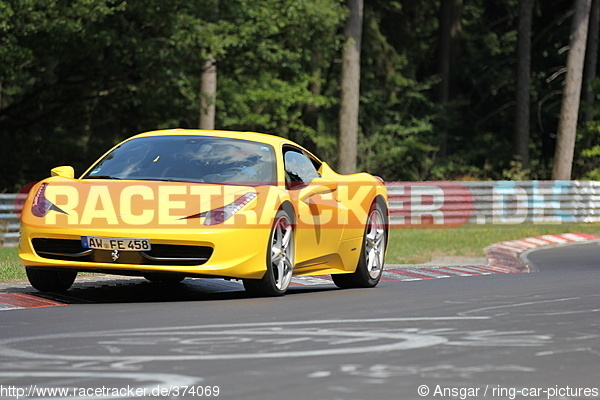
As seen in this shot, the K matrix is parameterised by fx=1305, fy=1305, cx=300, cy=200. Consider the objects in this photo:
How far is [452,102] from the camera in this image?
57.4 meters

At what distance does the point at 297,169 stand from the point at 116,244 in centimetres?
249

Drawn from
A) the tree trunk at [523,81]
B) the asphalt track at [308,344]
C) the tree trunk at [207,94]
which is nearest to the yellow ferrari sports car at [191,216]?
the asphalt track at [308,344]

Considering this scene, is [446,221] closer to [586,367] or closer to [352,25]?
[352,25]

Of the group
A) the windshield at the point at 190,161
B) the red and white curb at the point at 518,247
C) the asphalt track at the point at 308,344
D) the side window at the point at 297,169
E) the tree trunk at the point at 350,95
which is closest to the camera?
the asphalt track at the point at 308,344

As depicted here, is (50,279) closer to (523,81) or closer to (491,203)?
(491,203)

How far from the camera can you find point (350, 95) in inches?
1608

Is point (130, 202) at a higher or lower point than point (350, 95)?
lower

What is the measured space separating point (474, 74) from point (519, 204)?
27.2m

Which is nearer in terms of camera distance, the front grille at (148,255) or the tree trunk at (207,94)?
the front grille at (148,255)

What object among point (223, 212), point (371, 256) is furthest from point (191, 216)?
point (371, 256)

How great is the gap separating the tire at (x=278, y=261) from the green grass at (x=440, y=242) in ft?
9.68

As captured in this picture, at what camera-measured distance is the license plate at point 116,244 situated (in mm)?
10570

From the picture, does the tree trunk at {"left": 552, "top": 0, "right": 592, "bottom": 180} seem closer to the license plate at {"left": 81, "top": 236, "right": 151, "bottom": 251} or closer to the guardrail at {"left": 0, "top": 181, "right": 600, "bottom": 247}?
the guardrail at {"left": 0, "top": 181, "right": 600, "bottom": 247}

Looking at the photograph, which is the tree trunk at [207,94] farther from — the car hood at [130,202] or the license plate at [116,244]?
the license plate at [116,244]
